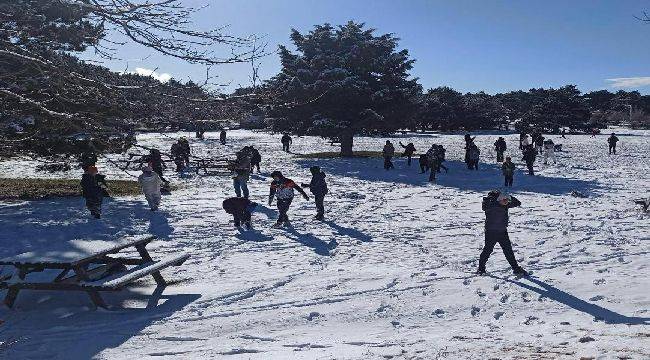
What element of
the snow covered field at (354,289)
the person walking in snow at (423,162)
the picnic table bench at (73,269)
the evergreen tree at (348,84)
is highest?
the evergreen tree at (348,84)

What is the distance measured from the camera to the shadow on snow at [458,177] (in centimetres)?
2048

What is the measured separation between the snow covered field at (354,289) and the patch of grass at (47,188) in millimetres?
2170

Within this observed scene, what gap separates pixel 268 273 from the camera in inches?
376

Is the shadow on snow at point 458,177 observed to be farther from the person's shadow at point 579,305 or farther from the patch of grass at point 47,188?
the person's shadow at point 579,305

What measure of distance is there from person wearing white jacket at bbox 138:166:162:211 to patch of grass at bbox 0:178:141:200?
157 inches

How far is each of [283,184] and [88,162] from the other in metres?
5.46

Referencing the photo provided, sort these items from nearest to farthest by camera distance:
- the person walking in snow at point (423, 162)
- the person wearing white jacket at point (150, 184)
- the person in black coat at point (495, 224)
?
the person in black coat at point (495, 224) → the person wearing white jacket at point (150, 184) → the person walking in snow at point (423, 162)

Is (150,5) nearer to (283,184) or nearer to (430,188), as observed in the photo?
(283,184)

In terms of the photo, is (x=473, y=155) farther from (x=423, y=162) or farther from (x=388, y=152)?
(x=388, y=152)

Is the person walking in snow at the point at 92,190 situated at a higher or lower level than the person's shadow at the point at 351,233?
higher

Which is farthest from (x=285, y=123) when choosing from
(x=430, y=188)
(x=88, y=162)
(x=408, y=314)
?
(x=408, y=314)

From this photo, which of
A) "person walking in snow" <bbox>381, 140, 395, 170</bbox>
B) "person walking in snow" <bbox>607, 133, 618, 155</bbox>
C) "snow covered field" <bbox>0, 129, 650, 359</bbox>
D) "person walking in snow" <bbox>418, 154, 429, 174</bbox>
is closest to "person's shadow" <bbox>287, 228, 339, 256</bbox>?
"snow covered field" <bbox>0, 129, 650, 359</bbox>

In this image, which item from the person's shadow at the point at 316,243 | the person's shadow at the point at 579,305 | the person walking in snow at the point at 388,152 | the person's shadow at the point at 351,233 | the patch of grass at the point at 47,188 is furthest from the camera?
the person walking in snow at the point at 388,152

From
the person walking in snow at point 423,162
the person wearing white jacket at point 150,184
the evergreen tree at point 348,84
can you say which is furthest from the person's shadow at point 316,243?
the evergreen tree at point 348,84
